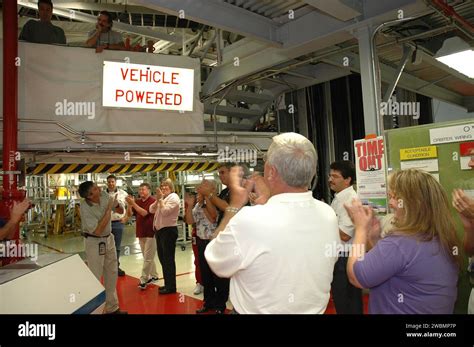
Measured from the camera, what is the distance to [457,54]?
3811 millimetres

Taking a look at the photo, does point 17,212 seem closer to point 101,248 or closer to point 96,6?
point 101,248

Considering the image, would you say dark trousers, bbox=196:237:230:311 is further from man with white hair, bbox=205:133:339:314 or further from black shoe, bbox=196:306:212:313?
man with white hair, bbox=205:133:339:314

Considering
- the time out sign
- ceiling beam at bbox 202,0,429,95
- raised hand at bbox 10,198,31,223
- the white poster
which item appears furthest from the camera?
the time out sign

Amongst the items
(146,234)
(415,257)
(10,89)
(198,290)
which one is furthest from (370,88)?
(146,234)

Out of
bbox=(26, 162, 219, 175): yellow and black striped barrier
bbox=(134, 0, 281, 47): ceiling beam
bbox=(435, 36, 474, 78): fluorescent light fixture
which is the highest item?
bbox=(134, 0, 281, 47): ceiling beam

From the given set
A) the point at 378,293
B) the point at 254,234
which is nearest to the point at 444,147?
the point at 378,293

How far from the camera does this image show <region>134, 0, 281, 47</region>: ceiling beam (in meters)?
3.34

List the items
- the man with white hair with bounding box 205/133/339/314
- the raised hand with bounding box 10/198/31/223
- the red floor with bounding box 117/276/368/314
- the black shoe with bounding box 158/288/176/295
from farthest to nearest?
the black shoe with bounding box 158/288/176/295
the red floor with bounding box 117/276/368/314
the raised hand with bounding box 10/198/31/223
the man with white hair with bounding box 205/133/339/314

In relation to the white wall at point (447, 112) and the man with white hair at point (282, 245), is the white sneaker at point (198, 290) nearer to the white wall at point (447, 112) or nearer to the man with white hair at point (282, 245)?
the man with white hair at point (282, 245)

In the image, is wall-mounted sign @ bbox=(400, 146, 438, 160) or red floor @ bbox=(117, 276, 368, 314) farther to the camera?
red floor @ bbox=(117, 276, 368, 314)

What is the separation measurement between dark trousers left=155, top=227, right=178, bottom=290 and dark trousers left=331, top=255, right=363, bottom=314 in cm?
298

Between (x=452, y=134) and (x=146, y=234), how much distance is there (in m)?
5.21

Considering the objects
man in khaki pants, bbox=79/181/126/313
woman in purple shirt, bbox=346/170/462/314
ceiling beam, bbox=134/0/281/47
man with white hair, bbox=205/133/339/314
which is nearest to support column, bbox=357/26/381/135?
ceiling beam, bbox=134/0/281/47
